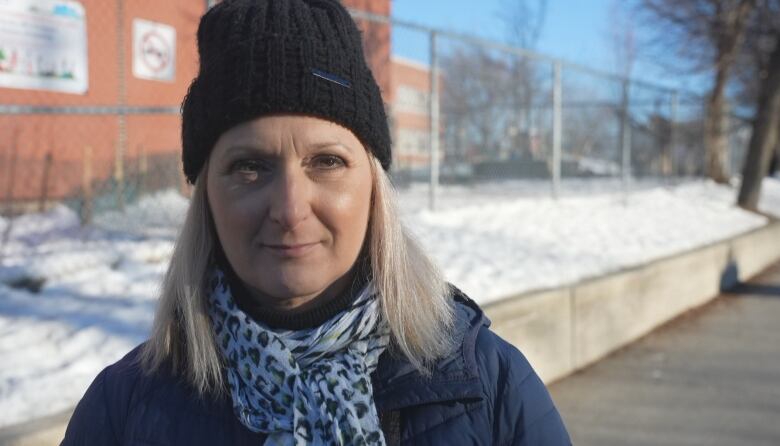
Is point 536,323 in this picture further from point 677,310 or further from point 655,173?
point 655,173

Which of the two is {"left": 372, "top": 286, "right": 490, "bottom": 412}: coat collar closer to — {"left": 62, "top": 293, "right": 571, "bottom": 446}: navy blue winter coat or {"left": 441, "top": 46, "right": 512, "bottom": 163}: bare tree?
{"left": 62, "top": 293, "right": 571, "bottom": 446}: navy blue winter coat

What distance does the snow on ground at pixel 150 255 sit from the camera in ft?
12.1

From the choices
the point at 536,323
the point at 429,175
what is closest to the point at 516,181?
the point at 429,175

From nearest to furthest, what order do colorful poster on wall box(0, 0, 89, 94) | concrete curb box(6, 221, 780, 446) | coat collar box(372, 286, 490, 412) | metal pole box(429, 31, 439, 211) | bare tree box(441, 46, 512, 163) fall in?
coat collar box(372, 286, 490, 412)
concrete curb box(6, 221, 780, 446)
colorful poster on wall box(0, 0, 89, 94)
metal pole box(429, 31, 439, 211)
bare tree box(441, 46, 512, 163)

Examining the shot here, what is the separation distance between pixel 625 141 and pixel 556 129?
150 inches

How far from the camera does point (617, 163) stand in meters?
14.9

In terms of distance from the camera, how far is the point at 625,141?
49.0ft

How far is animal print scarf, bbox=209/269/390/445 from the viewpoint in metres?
1.52

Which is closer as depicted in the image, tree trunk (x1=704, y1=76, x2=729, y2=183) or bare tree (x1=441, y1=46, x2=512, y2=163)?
bare tree (x1=441, y1=46, x2=512, y2=163)

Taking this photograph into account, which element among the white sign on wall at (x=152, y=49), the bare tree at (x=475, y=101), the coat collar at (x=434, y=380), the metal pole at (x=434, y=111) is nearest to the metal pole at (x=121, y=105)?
the white sign on wall at (x=152, y=49)

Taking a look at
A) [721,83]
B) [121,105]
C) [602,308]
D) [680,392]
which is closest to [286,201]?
[680,392]

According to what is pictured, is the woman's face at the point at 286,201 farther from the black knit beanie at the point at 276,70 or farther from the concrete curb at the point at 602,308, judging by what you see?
the concrete curb at the point at 602,308

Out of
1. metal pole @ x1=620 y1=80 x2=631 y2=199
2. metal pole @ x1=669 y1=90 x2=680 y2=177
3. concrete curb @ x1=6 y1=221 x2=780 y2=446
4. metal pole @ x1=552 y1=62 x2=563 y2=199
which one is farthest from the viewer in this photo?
metal pole @ x1=669 y1=90 x2=680 y2=177

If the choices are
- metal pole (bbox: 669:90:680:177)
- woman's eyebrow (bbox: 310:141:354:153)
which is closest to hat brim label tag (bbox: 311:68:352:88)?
woman's eyebrow (bbox: 310:141:354:153)
